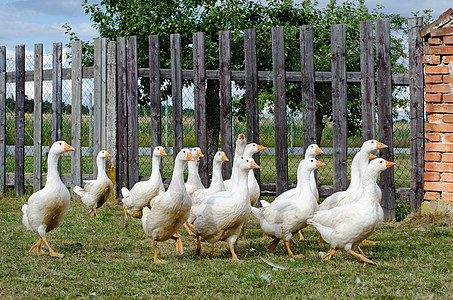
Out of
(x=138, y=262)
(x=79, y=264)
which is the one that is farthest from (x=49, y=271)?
(x=138, y=262)

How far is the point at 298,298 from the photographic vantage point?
4.68m

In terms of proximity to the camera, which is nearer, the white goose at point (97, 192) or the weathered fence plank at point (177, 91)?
the white goose at point (97, 192)

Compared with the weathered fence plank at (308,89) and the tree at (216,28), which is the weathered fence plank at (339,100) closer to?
the weathered fence plank at (308,89)

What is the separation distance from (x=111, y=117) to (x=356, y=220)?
6.16 m

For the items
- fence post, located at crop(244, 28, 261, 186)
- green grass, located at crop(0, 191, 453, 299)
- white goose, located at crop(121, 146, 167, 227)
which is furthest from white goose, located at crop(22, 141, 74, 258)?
fence post, located at crop(244, 28, 261, 186)

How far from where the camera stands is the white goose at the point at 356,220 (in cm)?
582

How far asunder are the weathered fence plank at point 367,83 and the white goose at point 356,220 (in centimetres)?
253

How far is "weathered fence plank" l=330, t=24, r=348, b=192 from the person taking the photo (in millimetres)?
8711

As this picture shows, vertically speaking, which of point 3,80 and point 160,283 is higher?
point 3,80

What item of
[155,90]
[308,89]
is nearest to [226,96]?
[308,89]

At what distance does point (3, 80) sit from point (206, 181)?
18.7 feet

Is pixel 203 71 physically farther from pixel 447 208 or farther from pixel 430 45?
pixel 447 208

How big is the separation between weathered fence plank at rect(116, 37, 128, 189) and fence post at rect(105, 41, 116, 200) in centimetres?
12

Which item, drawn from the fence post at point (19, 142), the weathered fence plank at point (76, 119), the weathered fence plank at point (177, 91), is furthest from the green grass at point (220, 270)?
the fence post at point (19, 142)
